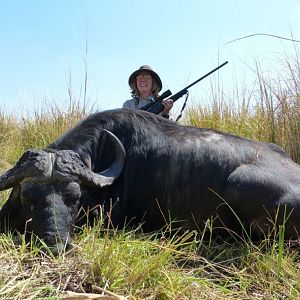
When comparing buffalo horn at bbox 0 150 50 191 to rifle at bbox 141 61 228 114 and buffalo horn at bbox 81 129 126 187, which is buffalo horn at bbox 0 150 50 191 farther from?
rifle at bbox 141 61 228 114

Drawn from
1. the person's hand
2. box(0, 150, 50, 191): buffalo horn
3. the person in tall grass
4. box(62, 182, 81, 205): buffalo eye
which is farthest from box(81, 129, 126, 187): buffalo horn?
the person in tall grass

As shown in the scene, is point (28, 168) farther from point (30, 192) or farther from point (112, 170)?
point (112, 170)

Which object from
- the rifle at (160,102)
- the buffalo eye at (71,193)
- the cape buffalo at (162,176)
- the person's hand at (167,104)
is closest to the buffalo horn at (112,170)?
the cape buffalo at (162,176)

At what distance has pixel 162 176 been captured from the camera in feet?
13.7

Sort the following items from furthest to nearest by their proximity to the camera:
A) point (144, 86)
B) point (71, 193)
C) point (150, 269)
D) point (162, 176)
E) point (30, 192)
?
point (144, 86) < point (162, 176) < point (71, 193) < point (30, 192) < point (150, 269)

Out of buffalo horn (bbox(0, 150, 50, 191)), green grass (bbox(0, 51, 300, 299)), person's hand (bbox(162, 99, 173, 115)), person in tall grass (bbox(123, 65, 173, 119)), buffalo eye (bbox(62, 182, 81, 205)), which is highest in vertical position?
person in tall grass (bbox(123, 65, 173, 119))

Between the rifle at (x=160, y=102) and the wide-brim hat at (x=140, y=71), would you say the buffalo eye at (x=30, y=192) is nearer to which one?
the rifle at (x=160, y=102)

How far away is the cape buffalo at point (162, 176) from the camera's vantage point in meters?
3.78

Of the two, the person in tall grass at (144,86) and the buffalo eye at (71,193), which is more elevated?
the person in tall grass at (144,86)

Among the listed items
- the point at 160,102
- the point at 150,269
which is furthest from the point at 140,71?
the point at 150,269

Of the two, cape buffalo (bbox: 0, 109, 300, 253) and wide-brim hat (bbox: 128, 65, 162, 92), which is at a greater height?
wide-brim hat (bbox: 128, 65, 162, 92)

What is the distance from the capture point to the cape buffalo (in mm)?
3779

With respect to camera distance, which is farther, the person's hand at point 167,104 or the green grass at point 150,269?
the person's hand at point 167,104

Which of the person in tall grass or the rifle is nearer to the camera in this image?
the rifle
